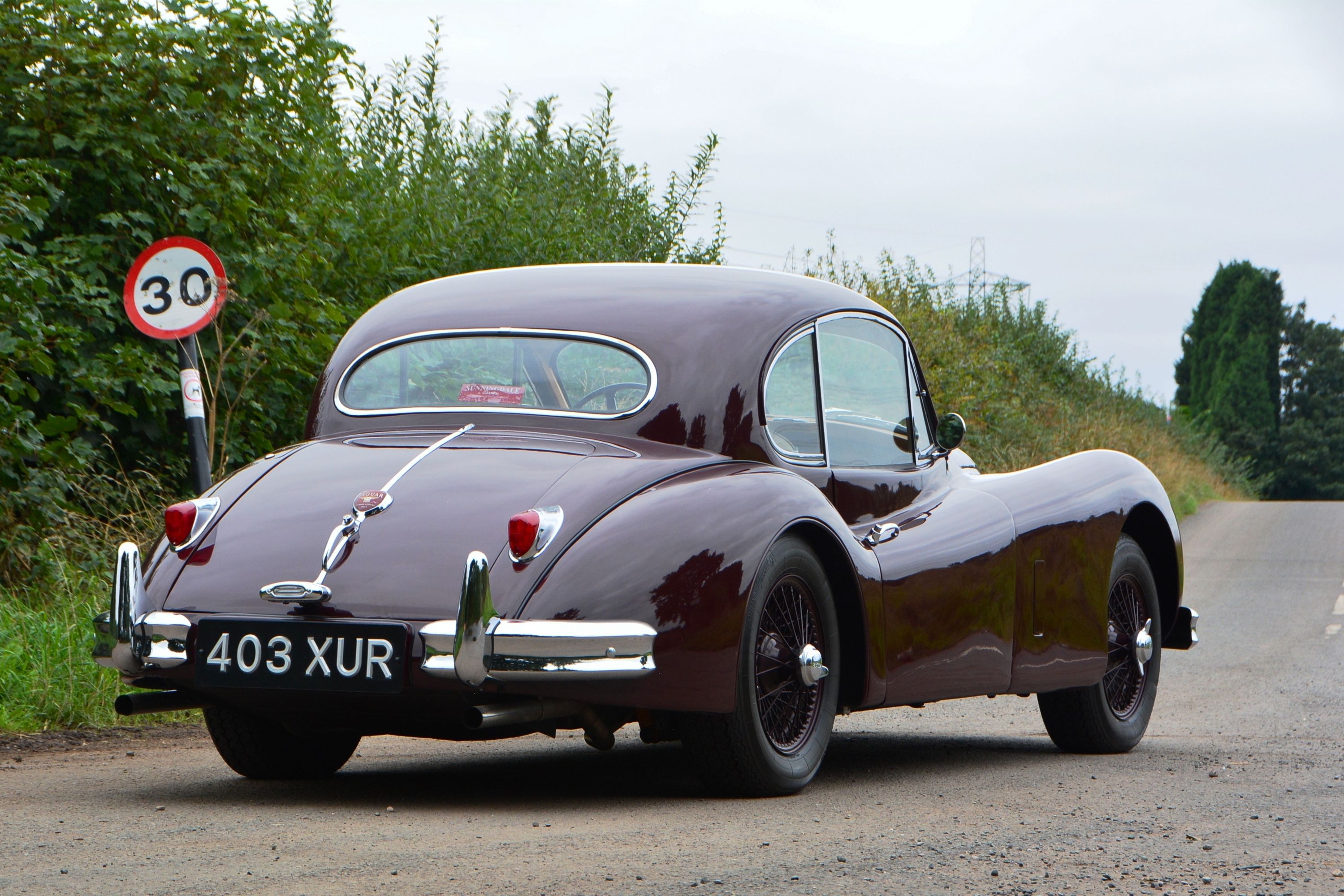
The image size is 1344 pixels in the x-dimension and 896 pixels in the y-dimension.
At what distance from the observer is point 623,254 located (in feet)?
52.9

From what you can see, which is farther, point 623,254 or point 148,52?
point 623,254

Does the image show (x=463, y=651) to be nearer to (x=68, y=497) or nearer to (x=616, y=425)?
(x=616, y=425)

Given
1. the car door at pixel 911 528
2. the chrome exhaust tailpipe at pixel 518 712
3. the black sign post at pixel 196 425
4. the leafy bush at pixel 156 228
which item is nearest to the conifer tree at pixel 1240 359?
the leafy bush at pixel 156 228

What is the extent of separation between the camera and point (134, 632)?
14.7 ft

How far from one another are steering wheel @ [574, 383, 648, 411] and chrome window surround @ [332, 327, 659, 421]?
3 centimetres

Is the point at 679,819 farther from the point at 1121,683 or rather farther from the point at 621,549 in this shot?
the point at 1121,683

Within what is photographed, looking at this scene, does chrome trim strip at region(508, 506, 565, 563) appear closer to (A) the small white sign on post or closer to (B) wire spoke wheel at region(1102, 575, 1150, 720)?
(B) wire spoke wheel at region(1102, 575, 1150, 720)

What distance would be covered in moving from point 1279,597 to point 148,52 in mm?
11347

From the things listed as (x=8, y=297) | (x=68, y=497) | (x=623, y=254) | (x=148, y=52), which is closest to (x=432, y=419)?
(x=8, y=297)

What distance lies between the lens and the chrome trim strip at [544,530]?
4.23 meters

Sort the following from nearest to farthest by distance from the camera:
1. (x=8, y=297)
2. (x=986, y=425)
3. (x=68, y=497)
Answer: (x=8, y=297), (x=68, y=497), (x=986, y=425)

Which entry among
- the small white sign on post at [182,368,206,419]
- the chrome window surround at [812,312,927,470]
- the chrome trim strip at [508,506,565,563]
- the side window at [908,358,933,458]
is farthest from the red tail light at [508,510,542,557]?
the small white sign on post at [182,368,206,419]

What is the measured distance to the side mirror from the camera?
6.30 m

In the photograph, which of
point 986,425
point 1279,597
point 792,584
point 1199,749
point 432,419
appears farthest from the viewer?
point 986,425
